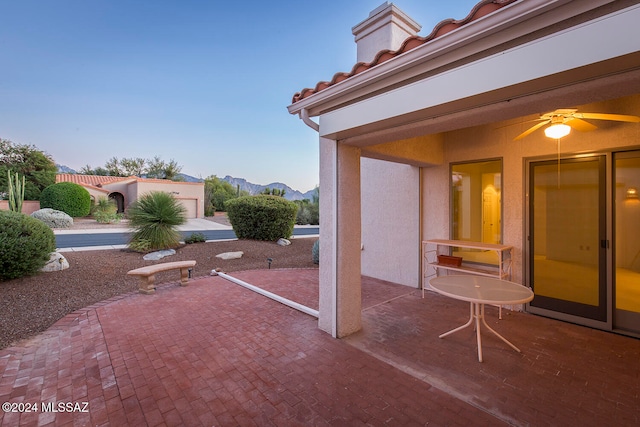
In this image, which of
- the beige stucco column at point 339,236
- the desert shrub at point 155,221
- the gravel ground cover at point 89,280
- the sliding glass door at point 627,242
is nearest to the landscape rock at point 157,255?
the gravel ground cover at point 89,280

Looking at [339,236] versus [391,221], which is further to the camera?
[391,221]

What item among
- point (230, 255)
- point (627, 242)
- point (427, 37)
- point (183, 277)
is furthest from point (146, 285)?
point (627, 242)

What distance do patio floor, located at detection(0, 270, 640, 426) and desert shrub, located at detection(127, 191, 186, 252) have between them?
18.2ft

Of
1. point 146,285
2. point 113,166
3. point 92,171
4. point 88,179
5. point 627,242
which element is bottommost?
point 146,285

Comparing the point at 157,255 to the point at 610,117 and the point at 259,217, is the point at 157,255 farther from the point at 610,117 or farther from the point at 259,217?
the point at 610,117

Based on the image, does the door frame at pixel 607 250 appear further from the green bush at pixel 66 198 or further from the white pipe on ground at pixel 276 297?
the green bush at pixel 66 198

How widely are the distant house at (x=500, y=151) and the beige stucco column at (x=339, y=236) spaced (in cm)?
2

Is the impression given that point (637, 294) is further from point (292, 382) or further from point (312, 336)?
point (292, 382)

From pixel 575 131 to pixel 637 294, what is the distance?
8.20 ft

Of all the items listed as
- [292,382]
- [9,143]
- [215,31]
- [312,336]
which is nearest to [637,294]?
[312,336]

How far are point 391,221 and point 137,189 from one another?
29.2 m

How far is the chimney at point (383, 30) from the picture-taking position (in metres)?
6.75

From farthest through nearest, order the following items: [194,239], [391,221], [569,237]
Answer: [194,239] < [391,221] < [569,237]

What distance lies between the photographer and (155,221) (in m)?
10.2
